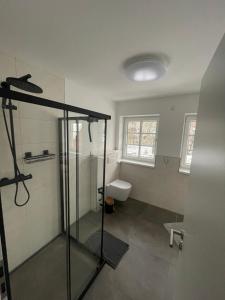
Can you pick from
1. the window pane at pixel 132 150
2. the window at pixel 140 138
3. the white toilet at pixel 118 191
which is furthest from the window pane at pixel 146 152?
the white toilet at pixel 118 191


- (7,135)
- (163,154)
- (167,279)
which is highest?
(7,135)

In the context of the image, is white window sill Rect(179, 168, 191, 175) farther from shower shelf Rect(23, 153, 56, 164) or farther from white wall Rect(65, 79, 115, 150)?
shower shelf Rect(23, 153, 56, 164)

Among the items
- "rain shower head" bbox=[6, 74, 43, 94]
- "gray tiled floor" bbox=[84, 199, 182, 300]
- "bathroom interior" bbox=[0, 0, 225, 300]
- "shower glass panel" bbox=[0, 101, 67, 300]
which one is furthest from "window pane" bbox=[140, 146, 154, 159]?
"rain shower head" bbox=[6, 74, 43, 94]

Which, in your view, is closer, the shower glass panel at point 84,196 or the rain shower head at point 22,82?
the rain shower head at point 22,82

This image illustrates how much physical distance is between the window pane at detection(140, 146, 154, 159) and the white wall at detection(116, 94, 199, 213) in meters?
0.26

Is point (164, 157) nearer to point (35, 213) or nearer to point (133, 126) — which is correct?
point (133, 126)

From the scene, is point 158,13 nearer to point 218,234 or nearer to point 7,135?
point 218,234

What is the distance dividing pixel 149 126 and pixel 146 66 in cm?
172

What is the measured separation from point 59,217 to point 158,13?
2.35 m

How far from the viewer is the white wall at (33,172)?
1.33 meters

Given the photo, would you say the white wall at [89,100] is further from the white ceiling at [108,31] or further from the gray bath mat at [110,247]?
the gray bath mat at [110,247]

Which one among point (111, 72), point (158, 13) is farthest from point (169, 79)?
point (158, 13)

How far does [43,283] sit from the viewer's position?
138cm

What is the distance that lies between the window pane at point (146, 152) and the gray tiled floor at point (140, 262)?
115 cm
